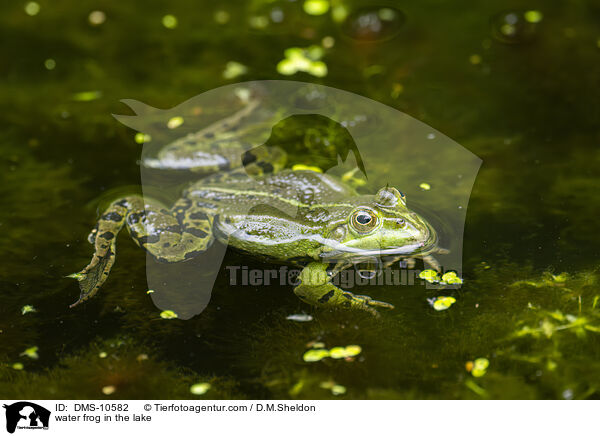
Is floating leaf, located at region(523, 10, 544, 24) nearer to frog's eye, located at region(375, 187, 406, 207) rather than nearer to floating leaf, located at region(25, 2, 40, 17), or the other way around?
frog's eye, located at region(375, 187, 406, 207)

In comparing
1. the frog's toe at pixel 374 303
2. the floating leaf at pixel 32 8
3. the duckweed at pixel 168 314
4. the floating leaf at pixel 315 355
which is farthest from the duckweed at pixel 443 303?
the floating leaf at pixel 32 8

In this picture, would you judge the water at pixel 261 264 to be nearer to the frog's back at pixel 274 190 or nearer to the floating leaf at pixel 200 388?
the floating leaf at pixel 200 388

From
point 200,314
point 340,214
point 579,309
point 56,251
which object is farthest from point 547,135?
point 56,251

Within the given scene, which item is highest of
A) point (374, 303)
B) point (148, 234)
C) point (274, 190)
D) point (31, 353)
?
point (274, 190)

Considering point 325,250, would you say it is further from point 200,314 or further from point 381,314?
point 200,314

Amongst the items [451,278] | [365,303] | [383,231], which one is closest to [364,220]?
[383,231]

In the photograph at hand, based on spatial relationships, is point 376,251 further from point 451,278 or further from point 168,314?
point 168,314
